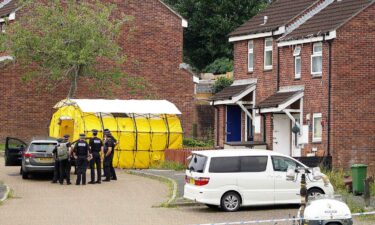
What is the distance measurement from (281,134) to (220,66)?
33055mm

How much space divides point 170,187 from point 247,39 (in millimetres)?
14343

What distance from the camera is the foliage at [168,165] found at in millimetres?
40566

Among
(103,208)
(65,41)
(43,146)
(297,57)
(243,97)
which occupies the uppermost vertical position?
(65,41)

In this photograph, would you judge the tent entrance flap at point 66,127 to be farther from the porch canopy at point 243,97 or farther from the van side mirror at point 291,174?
the van side mirror at point 291,174

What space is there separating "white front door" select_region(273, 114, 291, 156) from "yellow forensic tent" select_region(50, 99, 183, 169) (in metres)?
4.43

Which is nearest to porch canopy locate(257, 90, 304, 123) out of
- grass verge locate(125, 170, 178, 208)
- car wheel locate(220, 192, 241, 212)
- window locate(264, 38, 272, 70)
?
window locate(264, 38, 272, 70)

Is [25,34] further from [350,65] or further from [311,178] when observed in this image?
[311,178]

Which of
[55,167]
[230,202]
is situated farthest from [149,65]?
[230,202]

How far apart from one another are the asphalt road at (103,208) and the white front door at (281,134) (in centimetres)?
881

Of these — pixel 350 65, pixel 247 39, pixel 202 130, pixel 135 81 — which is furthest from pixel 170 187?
pixel 202 130

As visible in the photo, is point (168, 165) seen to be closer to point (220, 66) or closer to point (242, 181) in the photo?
point (242, 181)

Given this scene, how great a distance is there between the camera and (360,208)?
27.1m

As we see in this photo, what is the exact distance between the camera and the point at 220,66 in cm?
7506

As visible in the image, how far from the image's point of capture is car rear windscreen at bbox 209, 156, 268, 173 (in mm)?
27703
